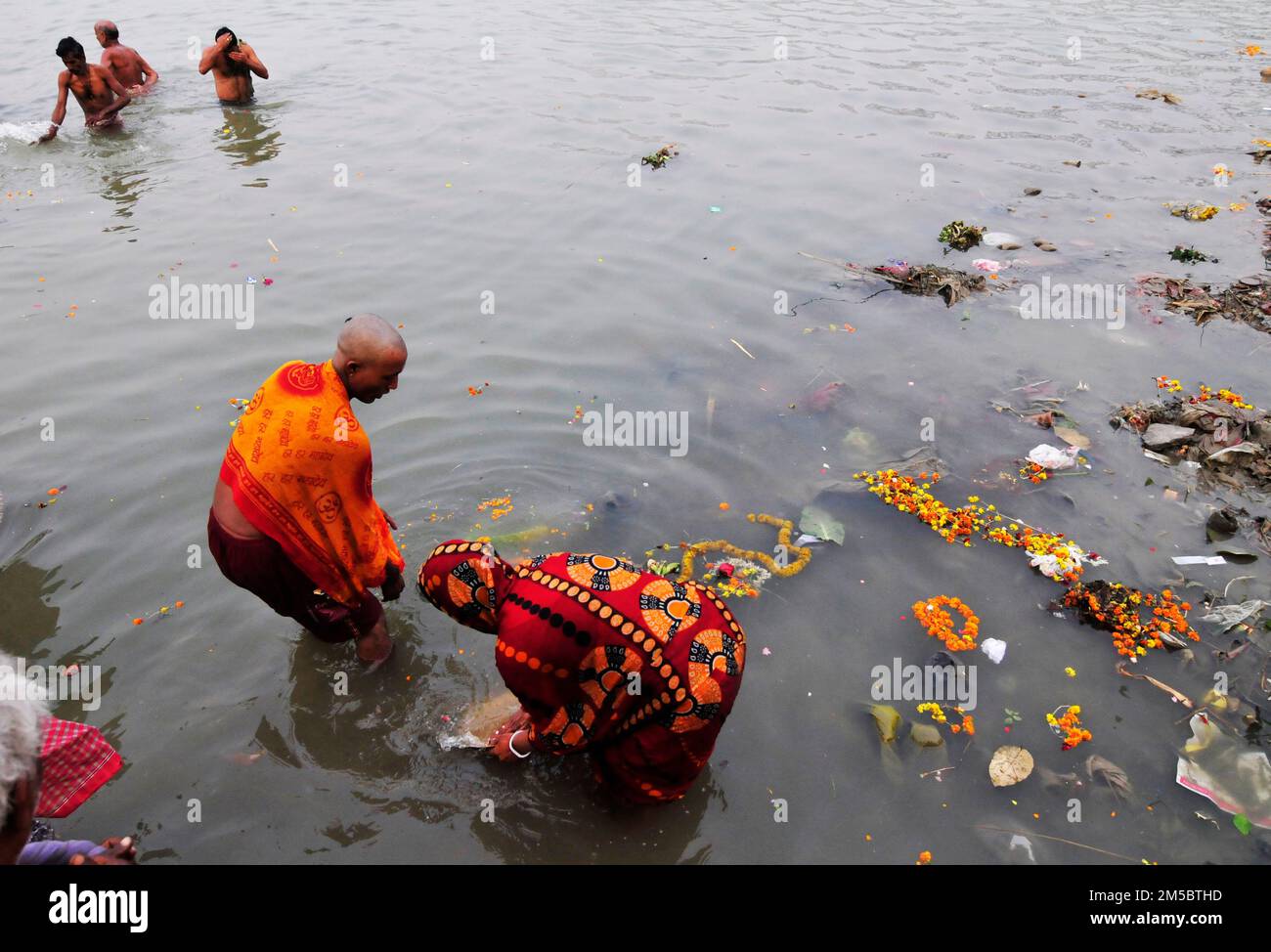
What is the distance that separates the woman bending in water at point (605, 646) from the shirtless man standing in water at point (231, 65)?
10348 mm

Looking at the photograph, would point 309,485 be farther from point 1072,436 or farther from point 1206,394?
point 1206,394

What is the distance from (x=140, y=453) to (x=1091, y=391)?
257 inches

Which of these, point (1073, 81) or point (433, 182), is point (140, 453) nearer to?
point (433, 182)

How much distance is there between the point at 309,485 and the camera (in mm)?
3311

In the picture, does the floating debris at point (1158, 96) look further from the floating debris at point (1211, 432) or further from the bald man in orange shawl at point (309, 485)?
the bald man in orange shawl at point (309, 485)

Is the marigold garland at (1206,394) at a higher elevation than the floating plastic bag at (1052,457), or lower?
higher

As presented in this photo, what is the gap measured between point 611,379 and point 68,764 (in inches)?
172

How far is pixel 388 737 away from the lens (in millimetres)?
3891

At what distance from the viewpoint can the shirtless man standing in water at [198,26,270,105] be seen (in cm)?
1067

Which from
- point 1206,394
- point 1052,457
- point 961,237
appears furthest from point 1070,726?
point 961,237

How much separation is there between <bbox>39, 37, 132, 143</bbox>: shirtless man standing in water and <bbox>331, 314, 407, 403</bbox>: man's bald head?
9527 millimetres

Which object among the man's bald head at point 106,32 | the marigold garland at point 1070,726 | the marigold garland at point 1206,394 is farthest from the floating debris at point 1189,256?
the man's bald head at point 106,32

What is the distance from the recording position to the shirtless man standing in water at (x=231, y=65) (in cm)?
1067

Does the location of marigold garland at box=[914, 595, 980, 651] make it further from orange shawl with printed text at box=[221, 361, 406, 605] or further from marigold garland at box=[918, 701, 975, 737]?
orange shawl with printed text at box=[221, 361, 406, 605]
